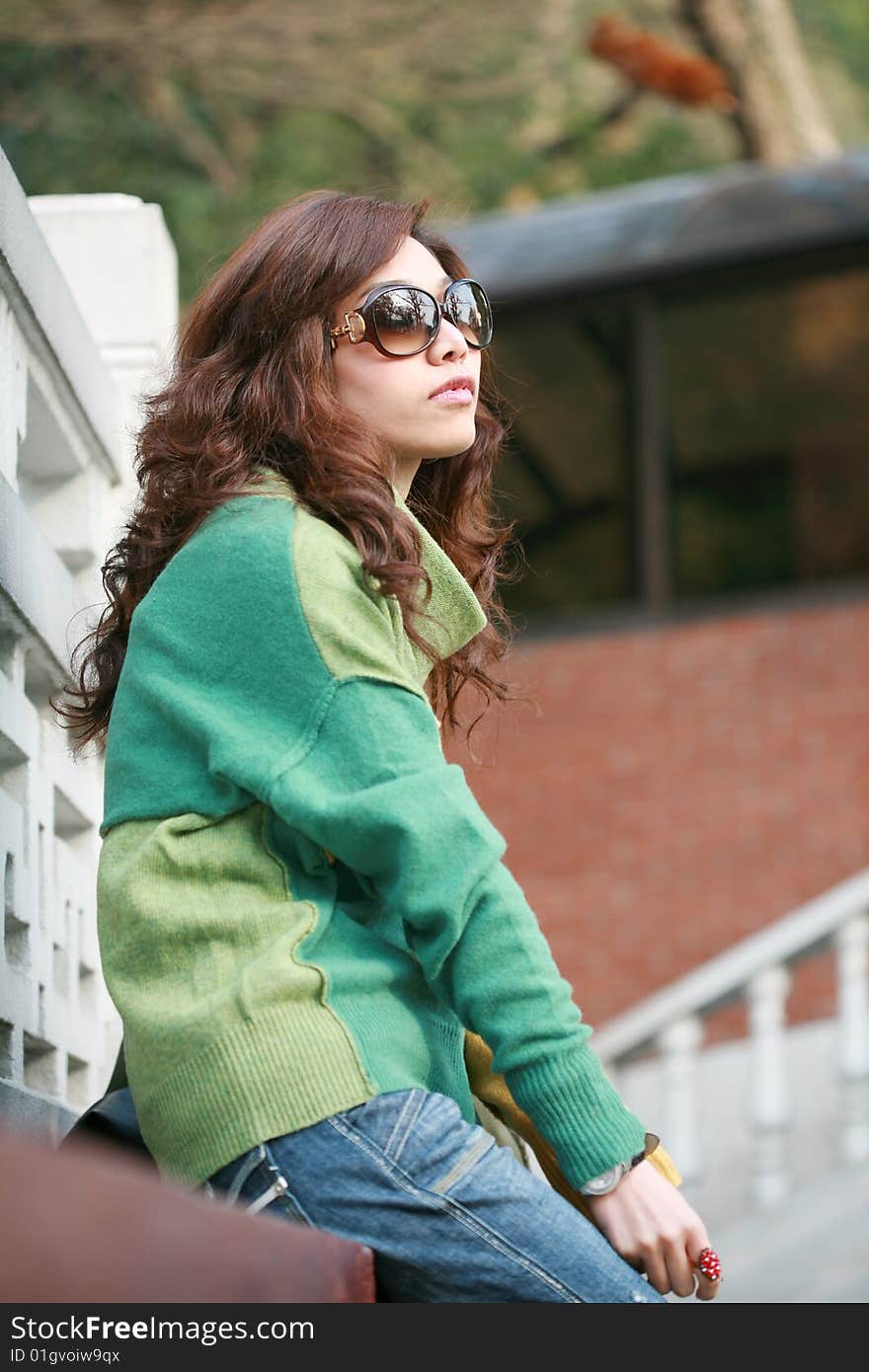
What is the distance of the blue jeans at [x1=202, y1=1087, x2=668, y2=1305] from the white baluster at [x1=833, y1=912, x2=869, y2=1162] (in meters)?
4.34

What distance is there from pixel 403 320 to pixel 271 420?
0.18 m

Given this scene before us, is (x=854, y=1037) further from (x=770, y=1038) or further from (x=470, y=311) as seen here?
(x=470, y=311)

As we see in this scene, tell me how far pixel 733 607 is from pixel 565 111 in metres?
7.20

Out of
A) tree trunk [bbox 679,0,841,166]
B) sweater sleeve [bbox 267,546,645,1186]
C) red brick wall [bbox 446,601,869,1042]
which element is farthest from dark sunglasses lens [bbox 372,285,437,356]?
tree trunk [bbox 679,0,841,166]

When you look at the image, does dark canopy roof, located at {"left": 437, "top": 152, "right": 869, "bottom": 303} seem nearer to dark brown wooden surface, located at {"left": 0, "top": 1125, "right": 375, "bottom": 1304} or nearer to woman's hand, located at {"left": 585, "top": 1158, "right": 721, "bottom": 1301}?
woman's hand, located at {"left": 585, "top": 1158, "right": 721, "bottom": 1301}

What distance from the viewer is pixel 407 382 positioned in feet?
6.39

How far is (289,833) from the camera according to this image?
5.41 feet

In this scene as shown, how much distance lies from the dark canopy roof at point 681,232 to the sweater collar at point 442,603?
667 cm

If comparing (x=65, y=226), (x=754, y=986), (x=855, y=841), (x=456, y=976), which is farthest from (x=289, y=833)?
(x=855, y=841)

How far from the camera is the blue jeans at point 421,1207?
153cm

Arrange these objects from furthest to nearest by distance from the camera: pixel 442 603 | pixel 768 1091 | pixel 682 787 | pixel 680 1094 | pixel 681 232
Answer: pixel 682 787 < pixel 681 232 < pixel 680 1094 < pixel 768 1091 < pixel 442 603

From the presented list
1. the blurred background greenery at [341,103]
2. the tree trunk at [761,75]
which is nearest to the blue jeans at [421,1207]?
the blurred background greenery at [341,103]

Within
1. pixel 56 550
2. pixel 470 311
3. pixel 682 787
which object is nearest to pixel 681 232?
pixel 682 787

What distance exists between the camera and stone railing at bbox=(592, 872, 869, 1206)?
225 inches
